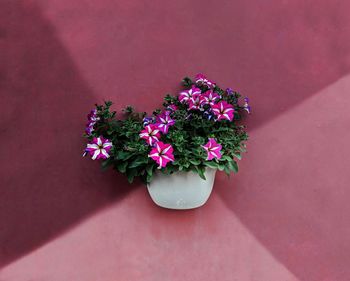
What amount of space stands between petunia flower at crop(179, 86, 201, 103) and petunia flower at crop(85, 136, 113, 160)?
1.14 ft

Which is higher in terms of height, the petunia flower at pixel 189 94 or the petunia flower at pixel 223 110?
the petunia flower at pixel 189 94

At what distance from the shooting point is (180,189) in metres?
1.71

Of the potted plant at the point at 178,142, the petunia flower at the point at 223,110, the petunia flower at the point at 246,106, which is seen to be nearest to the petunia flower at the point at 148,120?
the potted plant at the point at 178,142

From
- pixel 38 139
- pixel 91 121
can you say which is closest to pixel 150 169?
pixel 91 121

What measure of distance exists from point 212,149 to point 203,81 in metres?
0.33

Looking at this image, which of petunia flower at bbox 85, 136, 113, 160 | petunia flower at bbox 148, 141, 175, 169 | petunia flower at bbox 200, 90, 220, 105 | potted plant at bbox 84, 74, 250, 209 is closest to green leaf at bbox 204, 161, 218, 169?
potted plant at bbox 84, 74, 250, 209

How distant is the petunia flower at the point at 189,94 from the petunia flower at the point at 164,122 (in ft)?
0.36

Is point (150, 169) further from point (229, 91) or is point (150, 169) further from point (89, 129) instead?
point (229, 91)

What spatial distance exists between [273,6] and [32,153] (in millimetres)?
1212

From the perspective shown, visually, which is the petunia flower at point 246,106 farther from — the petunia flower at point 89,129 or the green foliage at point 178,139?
the petunia flower at point 89,129

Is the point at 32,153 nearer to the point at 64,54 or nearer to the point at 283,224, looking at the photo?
the point at 64,54

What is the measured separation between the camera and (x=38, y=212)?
6.12ft

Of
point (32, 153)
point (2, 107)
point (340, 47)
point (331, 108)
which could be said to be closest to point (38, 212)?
point (32, 153)

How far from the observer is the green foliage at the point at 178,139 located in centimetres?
165
